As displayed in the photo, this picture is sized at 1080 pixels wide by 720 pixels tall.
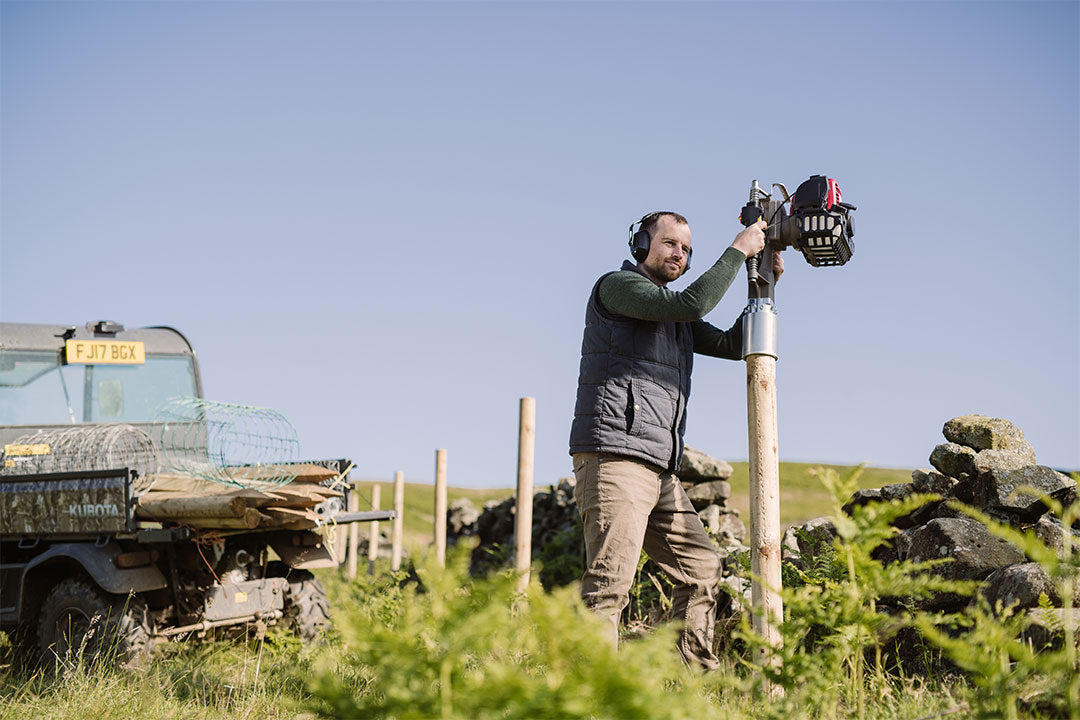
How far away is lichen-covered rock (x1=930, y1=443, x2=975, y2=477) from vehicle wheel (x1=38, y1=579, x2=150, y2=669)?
17.3 feet

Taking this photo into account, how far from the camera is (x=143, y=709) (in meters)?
4.82

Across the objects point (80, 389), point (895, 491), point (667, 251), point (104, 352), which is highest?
point (667, 251)

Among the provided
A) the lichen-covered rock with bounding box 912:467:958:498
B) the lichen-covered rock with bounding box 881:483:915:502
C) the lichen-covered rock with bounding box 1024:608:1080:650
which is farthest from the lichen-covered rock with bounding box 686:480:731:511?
the lichen-covered rock with bounding box 1024:608:1080:650

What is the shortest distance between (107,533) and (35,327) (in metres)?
3.11

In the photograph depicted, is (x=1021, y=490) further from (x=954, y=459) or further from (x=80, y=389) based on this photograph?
(x=80, y=389)

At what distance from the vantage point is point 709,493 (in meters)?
9.96

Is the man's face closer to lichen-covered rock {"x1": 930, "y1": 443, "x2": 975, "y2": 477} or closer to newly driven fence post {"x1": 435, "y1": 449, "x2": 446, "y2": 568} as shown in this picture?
lichen-covered rock {"x1": 930, "y1": 443, "x2": 975, "y2": 477}

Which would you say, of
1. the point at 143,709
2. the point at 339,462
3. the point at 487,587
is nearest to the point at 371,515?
the point at 339,462

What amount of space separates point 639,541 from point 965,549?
6.24ft

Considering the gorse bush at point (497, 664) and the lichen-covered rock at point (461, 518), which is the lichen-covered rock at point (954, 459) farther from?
the lichen-covered rock at point (461, 518)

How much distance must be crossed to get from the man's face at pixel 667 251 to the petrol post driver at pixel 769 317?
364 mm

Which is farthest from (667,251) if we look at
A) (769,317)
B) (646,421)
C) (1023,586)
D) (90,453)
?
(90,453)

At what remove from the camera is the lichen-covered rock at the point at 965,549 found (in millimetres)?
4992

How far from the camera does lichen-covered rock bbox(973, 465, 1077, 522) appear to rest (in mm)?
5383
